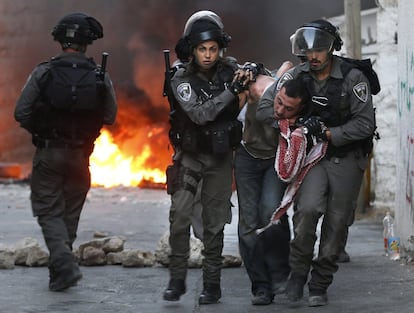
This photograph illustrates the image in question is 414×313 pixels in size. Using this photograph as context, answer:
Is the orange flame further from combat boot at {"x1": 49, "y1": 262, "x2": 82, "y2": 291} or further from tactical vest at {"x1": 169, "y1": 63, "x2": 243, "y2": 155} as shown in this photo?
tactical vest at {"x1": 169, "y1": 63, "x2": 243, "y2": 155}

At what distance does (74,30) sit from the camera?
780 cm

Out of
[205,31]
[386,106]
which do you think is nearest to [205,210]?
[205,31]

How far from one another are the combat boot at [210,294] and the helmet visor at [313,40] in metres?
1.50

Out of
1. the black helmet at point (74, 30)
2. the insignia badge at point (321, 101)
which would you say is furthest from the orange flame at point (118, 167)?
the insignia badge at point (321, 101)

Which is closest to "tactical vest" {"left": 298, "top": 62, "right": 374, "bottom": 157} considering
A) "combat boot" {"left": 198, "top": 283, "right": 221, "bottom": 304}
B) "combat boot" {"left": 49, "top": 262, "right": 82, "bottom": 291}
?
"combat boot" {"left": 198, "top": 283, "right": 221, "bottom": 304}

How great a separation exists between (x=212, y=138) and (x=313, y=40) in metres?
0.83

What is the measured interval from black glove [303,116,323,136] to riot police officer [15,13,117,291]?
158cm

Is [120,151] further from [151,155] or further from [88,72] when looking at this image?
[88,72]

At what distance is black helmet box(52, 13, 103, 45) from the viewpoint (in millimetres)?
7801

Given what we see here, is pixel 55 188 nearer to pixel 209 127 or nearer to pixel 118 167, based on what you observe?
pixel 209 127

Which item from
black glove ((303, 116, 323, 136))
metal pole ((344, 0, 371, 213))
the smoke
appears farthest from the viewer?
the smoke

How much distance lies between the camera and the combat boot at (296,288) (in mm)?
7043

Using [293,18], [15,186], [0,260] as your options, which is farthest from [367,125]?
[293,18]

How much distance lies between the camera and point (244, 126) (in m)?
7.75
